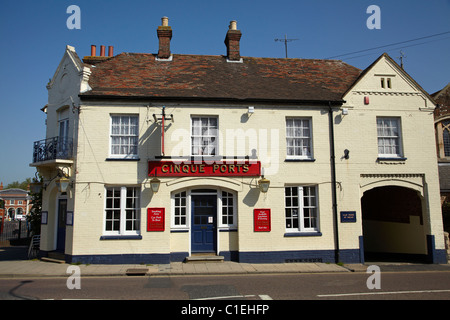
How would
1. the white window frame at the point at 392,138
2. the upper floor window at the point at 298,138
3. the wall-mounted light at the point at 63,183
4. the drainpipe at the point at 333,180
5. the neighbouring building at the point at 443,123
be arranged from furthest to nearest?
the neighbouring building at the point at 443,123, the white window frame at the point at 392,138, the upper floor window at the point at 298,138, the drainpipe at the point at 333,180, the wall-mounted light at the point at 63,183

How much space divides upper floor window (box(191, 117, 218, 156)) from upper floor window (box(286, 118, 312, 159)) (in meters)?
3.17

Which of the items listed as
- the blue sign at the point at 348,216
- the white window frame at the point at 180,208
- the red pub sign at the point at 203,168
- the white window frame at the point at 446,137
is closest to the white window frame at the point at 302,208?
the blue sign at the point at 348,216

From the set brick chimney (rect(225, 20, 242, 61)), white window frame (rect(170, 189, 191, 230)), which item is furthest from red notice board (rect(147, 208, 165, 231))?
brick chimney (rect(225, 20, 242, 61))

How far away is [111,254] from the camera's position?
41.2 feet

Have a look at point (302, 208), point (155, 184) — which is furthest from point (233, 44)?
point (302, 208)

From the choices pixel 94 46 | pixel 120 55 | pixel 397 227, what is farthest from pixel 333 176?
pixel 94 46

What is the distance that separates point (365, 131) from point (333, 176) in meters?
2.50

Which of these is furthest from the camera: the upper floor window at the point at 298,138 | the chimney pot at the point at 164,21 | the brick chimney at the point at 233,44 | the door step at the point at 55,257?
the brick chimney at the point at 233,44

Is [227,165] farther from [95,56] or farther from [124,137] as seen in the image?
[95,56]

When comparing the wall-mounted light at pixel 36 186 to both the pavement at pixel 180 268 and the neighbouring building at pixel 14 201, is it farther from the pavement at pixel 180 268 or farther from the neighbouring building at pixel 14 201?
the neighbouring building at pixel 14 201

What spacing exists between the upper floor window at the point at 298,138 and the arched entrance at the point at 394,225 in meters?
5.31

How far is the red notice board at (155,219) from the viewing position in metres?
12.8

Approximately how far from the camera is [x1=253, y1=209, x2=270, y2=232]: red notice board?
13.2m

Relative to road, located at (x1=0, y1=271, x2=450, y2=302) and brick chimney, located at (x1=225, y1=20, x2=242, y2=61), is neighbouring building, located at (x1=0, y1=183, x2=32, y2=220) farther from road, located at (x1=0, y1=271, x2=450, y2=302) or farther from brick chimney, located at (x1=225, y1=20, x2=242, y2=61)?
road, located at (x1=0, y1=271, x2=450, y2=302)
